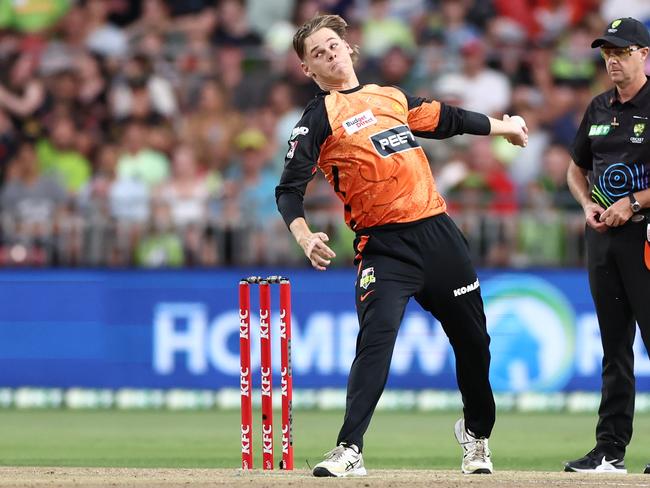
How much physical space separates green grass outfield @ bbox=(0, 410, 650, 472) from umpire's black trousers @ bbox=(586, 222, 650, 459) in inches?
28.6

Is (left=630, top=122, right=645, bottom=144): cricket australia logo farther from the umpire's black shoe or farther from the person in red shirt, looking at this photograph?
the umpire's black shoe


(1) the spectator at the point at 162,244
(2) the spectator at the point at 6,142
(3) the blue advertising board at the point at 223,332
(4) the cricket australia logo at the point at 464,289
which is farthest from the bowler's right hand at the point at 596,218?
(2) the spectator at the point at 6,142

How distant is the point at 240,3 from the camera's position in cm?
1684

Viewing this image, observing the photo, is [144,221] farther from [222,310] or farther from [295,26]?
[295,26]

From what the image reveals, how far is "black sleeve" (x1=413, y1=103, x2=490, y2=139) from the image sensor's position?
24.9 feet

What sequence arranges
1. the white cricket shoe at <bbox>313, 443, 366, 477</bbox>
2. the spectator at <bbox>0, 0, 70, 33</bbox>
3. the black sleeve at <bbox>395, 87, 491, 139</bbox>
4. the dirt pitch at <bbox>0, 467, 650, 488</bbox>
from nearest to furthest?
the dirt pitch at <bbox>0, 467, 650, 488</bbox>
the white cricket shoe at <bbox>313, 443, 366, 477</bbox>
the black sleeve at <bbox>395, 87, 491, 139</bbox>
the spectator at <bbox>0, 0, 70, 33</bbox>

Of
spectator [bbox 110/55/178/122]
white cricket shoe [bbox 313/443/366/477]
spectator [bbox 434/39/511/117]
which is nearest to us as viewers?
white cricket shoe [bbox 313/443/366/477]

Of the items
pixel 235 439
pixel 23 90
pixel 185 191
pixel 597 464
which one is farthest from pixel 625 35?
pixel 23 90

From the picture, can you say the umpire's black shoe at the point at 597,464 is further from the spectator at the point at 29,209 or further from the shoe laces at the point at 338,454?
the spectator at the point at 29,209

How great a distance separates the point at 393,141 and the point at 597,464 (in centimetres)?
227

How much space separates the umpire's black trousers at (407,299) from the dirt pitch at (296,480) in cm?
37

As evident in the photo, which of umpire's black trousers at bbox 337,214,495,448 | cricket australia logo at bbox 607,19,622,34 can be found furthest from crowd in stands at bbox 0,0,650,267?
umpire's black trousers at bbox 337,214,495,448

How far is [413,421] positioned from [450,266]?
521 cm

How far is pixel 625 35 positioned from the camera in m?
7.71
